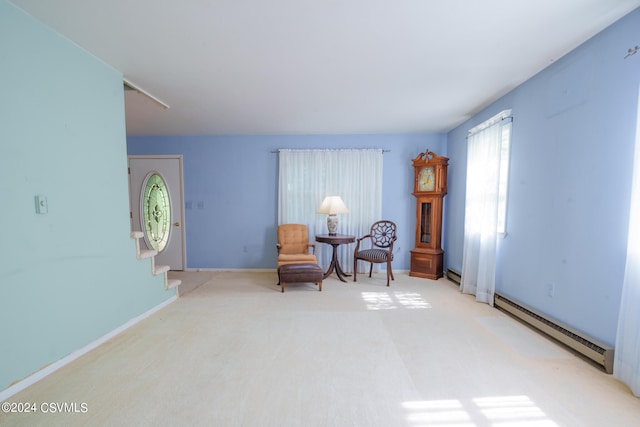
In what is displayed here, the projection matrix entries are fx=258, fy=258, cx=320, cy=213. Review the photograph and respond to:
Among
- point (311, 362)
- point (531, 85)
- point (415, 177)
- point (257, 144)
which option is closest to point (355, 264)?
point (415, 177)

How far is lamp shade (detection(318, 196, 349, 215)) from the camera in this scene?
404cm

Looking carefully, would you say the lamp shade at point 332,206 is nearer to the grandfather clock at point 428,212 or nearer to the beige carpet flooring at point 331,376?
the grandfather clock at point 428,212

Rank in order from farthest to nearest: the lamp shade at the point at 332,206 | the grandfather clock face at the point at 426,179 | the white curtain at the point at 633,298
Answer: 1. the grandfather clock face at the point at 426,179
2. the lamp shade at the point at 332,206
3. the white curtain at the point at 633,298

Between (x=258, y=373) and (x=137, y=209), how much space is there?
410 cm

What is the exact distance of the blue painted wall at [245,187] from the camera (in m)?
4.51

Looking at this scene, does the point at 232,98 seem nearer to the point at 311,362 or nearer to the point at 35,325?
the point at 35,325

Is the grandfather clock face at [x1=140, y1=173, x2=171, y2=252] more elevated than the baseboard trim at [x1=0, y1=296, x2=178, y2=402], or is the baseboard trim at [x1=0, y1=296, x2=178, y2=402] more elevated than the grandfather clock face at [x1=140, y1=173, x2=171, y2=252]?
the grandfather clock face at [x1=140, y1=173, x2=171, y2=252]

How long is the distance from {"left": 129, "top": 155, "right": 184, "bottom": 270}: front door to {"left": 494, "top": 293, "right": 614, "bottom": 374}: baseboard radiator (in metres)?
4.91

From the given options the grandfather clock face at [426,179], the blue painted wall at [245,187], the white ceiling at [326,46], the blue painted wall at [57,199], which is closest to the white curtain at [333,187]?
the blue painted wall at [245,187]

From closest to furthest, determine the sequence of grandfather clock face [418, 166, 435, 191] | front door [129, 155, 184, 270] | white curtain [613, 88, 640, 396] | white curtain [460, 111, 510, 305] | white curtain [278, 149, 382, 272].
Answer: white curtain [613, 88, 640, 396] < white curtain [460, 111, 510, 305] < grandfather clock face [418, 166, 435, 191] < white curtain [278, 149, 382, 272] < front door [129, 155, 184, 270]

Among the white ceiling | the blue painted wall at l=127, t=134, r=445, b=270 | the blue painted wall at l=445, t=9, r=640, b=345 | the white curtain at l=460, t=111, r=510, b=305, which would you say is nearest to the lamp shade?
the blue painted wall at l=127, t=134, r=445, b=270

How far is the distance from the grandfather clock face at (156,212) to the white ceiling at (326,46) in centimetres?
167

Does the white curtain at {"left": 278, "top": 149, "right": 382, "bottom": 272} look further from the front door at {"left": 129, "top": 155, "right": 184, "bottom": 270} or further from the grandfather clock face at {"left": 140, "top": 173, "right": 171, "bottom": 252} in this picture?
the grandfather clock face at {"left": 140, "top": 173, "right": 171, "bottom": 252}

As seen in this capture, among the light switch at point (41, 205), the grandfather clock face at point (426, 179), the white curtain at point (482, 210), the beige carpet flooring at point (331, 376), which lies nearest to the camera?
the beige carpet flooring at point (331, 376)
